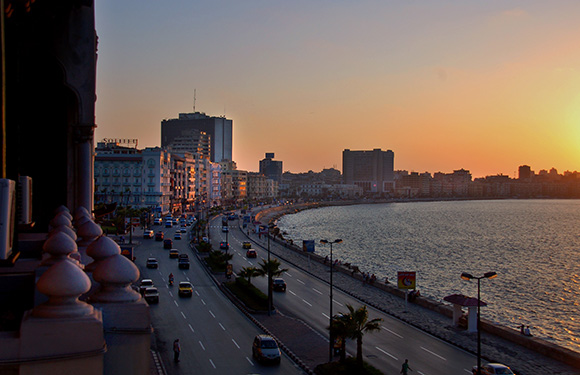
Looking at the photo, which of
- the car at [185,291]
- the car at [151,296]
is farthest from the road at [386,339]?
the car at [151,296]

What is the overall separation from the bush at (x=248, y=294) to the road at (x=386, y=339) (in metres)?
1.30

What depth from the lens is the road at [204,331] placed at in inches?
886

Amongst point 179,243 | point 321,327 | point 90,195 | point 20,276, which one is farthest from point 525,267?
point 20,276

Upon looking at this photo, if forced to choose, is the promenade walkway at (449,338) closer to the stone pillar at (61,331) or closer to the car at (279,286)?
the car at (279,286)

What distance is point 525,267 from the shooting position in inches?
→ 2894

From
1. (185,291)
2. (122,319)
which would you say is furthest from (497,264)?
(122,319)

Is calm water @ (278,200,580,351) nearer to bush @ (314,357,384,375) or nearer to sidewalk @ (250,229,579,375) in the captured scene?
sidewalk @ (250,229,579,375)

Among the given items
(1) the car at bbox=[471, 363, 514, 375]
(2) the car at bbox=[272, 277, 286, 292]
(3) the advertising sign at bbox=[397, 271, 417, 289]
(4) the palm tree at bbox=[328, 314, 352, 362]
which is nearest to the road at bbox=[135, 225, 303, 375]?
(4) the palm tree at bbox=[328, 314, 352, 362]

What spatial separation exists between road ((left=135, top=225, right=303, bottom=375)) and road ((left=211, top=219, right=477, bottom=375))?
12.6ft

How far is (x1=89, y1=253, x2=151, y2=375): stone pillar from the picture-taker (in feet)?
15.8

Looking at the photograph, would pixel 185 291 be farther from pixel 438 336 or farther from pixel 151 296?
pixel 438 336

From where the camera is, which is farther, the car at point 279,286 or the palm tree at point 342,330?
the car at point 279,286

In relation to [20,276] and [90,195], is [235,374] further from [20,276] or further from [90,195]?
[20,276]

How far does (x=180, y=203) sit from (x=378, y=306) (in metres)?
96.4
